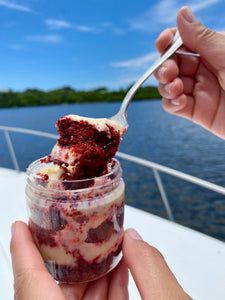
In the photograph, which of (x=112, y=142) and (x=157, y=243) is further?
(x=157, y=243)

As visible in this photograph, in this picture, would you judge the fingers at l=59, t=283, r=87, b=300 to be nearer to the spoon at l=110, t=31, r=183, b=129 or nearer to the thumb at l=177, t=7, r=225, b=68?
the spoon at l=110, t=31, r=183, b=129

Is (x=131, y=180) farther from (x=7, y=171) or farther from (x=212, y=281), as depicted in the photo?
(x=212, y=281)

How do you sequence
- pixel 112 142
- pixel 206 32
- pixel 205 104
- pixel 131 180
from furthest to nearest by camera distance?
1. pixel 131 180
2. pixel 205 104
3. pixel 206 32
4. pixel 112 142

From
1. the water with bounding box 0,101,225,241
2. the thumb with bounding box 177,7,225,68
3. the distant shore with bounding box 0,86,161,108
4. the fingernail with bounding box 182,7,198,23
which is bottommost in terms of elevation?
the water with bounding box 0,101,225,241

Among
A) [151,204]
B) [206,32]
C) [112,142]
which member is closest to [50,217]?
[112,142]

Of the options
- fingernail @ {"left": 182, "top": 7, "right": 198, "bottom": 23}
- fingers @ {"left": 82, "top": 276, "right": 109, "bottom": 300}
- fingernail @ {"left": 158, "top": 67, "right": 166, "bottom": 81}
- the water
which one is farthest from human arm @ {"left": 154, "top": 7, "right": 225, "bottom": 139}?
fingers @ {"left": 82, "top": 276, "right": 109, "bottom": 300}
